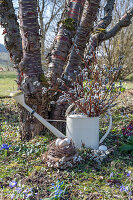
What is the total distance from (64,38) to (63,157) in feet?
5.06

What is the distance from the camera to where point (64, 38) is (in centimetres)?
265

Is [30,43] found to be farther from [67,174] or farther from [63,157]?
[67,174]

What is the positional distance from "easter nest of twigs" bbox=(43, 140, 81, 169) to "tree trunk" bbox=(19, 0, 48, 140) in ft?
2.41

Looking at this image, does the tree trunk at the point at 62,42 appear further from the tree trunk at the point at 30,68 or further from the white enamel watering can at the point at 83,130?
the white enamel watering can at the point at 83,130

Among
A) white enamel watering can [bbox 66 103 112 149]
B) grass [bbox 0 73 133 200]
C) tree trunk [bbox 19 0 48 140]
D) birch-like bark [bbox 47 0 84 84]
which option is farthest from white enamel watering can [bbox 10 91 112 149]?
birch-like bark [bbox 47 0 84 84]

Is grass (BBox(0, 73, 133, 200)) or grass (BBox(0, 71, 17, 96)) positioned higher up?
grass (BBox(0, 71, 17, 96))

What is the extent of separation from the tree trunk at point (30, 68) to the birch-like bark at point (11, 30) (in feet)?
0.79

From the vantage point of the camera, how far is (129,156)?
2170mm

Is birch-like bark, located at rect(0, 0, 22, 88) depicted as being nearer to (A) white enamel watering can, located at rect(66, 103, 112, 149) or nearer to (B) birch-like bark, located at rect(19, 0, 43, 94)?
(B) birch-like bark, located at rect(19, 0, 43, 94)

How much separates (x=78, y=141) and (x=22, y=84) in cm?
99

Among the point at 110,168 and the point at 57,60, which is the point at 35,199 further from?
the point at 57,60

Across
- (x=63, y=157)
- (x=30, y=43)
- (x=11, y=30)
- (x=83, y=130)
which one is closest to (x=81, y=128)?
(x=83, y=130)

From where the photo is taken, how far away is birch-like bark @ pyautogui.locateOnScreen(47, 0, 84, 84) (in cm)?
264

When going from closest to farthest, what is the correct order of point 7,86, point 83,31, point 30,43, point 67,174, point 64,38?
1. point 67,174
2. point 30,43
3. point 64,38
4. point 83,31
5. point 7,86
